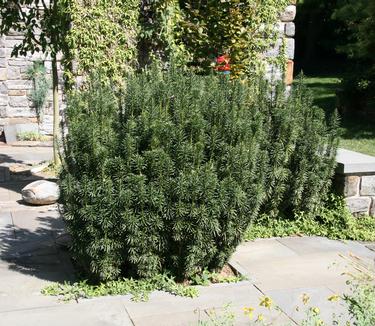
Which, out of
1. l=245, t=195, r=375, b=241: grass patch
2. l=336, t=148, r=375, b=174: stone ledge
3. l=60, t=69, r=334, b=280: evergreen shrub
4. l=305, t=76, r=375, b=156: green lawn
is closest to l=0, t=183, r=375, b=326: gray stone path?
l=245, t=195, r=375, b=241: grass patch

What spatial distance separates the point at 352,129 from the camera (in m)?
11.9

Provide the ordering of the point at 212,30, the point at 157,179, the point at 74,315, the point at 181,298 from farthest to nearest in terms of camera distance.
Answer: the point at 212,30, the point at 181,298, the point at 157,179, the point at 74,315

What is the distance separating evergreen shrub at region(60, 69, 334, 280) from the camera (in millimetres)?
3781

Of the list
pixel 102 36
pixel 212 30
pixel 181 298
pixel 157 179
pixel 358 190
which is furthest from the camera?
pixel 212 30

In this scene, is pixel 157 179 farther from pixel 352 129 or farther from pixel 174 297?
pixel 352 129

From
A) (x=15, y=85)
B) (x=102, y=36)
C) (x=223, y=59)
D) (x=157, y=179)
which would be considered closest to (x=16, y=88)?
(x=15, y=85)

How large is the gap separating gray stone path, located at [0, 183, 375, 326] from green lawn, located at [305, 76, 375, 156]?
2058mm

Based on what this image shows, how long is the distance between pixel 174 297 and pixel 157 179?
0.87m

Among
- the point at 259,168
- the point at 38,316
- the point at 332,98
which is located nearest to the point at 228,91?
the point at 259,168

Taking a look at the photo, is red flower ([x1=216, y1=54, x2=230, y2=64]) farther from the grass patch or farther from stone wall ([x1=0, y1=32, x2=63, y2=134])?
stone wall ([x1=0, y1=32, x2=63, y2=134])

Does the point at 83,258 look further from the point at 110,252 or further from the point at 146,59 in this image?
the point at 146,59

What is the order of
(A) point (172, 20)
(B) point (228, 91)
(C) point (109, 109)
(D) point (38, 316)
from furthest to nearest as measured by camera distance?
1. (A) point (172, 20)
2. (B) point (228, 91)
3. (C) point (109, 109)
4. (D) point (38, 316)

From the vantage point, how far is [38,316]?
361 cm

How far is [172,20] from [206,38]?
0.50 m
